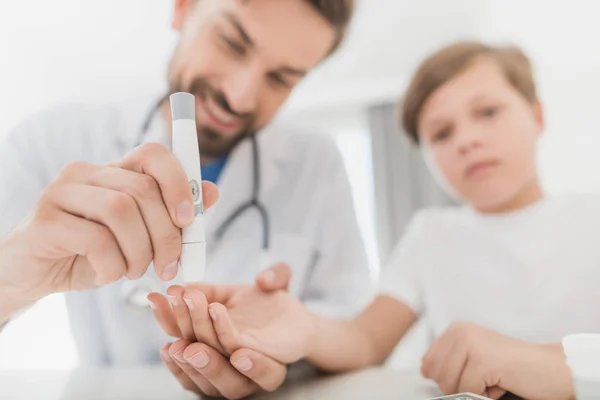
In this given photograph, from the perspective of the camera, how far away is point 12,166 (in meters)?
0.81

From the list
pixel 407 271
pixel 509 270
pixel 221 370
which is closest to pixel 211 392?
pixel 221 370

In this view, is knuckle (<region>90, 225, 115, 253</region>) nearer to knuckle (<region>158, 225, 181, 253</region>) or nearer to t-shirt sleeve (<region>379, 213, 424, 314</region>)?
knuckle (<region>158, 225, 181, 253</region>)

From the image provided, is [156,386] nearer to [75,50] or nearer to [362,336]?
[362,336]

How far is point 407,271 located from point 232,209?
372 mm

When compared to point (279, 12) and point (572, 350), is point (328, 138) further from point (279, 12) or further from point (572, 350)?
point (572, 350)

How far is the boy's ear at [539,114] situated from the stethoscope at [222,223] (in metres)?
0.58

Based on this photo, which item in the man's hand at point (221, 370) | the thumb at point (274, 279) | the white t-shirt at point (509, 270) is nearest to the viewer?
the man's hand at point (221, 370)

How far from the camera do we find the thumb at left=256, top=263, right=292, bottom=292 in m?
0.67

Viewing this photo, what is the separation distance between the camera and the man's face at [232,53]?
2.96ft

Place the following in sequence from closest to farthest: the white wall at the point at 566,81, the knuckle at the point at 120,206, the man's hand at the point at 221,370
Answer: the knuckle at the point at 120,206, the man's hand at the point at 221,370, the white wall at the point at 566,81

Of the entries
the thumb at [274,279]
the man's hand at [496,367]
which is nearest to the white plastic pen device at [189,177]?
the thumb at [274,279]

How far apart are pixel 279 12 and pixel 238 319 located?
60cm

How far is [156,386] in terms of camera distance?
71 cm

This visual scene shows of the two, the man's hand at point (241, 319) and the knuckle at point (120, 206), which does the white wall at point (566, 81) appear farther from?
the knuckle at point (120, 206)
